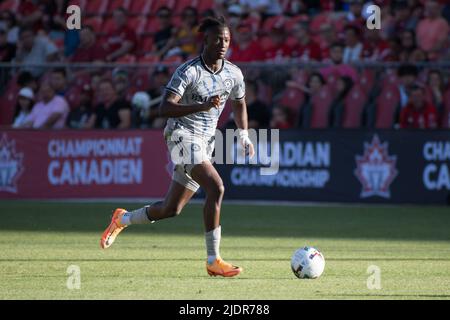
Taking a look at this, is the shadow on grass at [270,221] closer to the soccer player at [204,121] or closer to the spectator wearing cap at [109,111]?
the spectator wearing cap at [109,111]

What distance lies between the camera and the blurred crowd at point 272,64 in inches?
776

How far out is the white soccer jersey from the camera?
11.0m

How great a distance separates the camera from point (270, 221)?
1706 cm

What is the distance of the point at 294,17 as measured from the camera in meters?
23.7

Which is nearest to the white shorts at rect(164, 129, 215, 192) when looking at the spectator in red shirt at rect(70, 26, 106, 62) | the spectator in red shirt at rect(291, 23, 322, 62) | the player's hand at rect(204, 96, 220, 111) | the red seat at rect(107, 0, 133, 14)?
the player's hand at rect(204, 96, 220, 111)

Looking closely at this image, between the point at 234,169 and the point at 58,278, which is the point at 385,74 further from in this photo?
the point at 58,278

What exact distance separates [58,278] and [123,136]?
9984 millimetres

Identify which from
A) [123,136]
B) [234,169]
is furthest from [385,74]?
[123,136]

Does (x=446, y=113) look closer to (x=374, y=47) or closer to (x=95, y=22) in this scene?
(x=374, y=47)

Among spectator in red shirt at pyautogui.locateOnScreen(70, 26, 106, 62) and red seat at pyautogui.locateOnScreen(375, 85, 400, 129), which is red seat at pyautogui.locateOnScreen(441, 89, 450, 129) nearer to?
red seat at pyautogui.locateOnScreen(375, 85, 400, 129)

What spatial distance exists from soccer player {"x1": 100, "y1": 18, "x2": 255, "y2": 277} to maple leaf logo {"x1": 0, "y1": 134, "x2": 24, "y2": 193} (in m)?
9.16

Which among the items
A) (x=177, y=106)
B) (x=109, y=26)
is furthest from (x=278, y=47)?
(x=177, y=106)

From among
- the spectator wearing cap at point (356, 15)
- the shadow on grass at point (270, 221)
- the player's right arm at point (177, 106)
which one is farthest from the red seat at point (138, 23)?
the player's right arm at point (177, 106)
